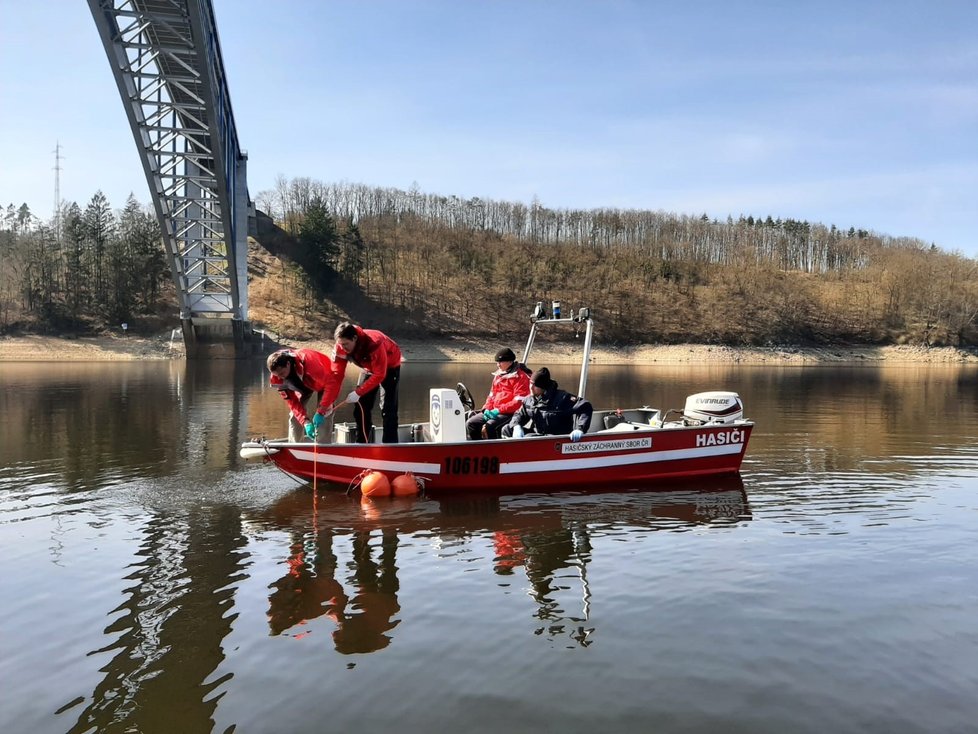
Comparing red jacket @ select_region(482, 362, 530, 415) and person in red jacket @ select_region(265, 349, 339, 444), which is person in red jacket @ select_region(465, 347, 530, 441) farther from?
person in red jacket @ select_region(265, 349, 339, 444)

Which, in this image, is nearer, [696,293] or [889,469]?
[889,469]

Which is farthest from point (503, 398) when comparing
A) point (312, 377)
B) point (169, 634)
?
point (169, 634)

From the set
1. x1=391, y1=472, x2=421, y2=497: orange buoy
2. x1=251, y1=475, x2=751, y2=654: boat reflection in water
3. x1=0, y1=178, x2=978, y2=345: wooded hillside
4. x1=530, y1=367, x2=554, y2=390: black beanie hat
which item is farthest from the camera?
x1=0, y1=178, x2=978, y2=345: wooded hillside

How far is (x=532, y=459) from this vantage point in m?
11.6

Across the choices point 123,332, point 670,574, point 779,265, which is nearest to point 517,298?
point 123,332

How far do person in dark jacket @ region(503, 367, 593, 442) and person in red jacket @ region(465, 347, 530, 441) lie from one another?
45 cm

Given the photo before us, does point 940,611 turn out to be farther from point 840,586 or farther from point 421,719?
point 421,719

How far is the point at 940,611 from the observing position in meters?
6.84

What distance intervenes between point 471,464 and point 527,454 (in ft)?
2.92

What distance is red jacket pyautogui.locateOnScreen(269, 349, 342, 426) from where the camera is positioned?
1055 cm

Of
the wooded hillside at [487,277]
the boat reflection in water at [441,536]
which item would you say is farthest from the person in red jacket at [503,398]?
the wooded hillside at [487,277]

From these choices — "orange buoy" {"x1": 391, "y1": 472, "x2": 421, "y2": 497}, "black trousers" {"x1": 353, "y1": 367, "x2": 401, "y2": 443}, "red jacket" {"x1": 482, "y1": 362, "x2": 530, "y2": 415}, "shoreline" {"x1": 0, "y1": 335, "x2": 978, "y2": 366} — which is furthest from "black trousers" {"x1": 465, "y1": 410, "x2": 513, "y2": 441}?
"shoreline" {"x1": 0, "y1": 335, "x2": 978, "y2": 366}

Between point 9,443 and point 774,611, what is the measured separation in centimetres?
1547

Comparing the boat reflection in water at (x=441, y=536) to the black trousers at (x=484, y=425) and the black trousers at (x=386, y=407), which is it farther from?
the black trousers at (x=484, y=425)
